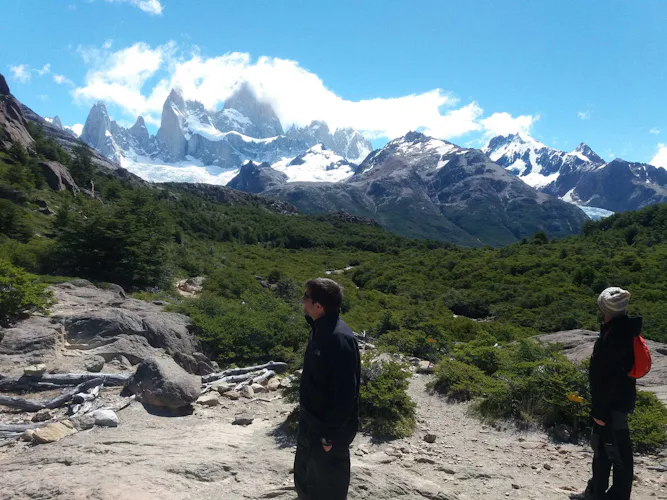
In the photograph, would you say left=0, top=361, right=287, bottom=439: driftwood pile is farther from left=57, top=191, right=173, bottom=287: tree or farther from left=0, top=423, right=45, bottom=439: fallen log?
left=57, top=191, right=173, bottom=287: tree

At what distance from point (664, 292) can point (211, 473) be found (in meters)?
30.3

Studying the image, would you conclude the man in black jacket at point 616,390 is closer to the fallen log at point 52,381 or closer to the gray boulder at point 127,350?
the fallen log at point 52,381

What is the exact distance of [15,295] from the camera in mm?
8867

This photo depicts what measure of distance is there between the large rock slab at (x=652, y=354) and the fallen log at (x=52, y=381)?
945cm

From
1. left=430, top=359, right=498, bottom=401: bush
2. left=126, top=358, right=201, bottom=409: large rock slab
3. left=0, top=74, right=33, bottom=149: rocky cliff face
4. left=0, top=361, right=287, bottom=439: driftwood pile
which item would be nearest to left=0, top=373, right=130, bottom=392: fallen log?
left=0, top=361, right=287, bottom=439: driftwood pile

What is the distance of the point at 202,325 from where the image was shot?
11.4 metres

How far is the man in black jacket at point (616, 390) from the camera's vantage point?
4.26 meters


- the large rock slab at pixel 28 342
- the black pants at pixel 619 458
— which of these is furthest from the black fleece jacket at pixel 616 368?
the large rock slab at pixel 28 342

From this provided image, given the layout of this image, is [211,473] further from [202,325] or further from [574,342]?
[574,342]

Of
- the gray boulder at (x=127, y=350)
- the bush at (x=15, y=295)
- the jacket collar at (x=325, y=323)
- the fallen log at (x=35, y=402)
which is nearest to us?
the jacket collar at (x=325, y=323)

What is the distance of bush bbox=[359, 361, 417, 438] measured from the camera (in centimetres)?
674

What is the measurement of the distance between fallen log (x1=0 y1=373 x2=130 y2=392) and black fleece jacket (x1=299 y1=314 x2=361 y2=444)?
5.57 metres

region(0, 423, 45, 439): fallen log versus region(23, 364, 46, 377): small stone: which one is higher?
region(23, 364, 46, 377): small stone

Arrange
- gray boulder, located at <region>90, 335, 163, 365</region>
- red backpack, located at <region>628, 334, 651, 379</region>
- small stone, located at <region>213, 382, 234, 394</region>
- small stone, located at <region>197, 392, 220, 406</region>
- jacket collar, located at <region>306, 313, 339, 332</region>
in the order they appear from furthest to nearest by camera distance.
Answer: gray boulder, located at <region>90, 335, 163, 365</region>
small stone, located at <region>213, 382, 234, 394</region>
small stone, located at <region>197, 392, 220, 406</region>
red backpack, located at <region>628, 334, 651, 379</region>
jacket collar, located at <region>306, 313, 339, 332</region>
